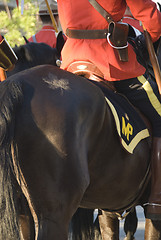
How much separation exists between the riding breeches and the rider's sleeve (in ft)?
1.38

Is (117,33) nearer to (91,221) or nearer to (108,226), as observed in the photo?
(91,221)

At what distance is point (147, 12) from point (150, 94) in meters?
0.66

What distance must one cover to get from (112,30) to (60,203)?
5.10 feet

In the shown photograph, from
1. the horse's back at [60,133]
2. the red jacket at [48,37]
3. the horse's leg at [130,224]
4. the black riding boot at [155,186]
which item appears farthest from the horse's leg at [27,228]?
the red jacket at [48,37]

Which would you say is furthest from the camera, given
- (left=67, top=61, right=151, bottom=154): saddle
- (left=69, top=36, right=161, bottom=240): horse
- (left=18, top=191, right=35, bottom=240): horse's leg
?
(left=69, top=36, right=161, bottom=240): horse

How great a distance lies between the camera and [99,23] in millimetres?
3883

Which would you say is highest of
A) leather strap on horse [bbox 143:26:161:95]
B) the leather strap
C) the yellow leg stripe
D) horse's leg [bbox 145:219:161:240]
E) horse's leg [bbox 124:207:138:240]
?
the leather strap

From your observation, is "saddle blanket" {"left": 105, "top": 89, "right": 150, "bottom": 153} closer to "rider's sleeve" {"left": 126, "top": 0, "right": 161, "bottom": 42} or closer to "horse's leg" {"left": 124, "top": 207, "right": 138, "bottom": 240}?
"rider's sleeve" {"left": 126, "top": 0, "right": 161, "bottom": 42}

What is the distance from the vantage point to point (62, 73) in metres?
3.17

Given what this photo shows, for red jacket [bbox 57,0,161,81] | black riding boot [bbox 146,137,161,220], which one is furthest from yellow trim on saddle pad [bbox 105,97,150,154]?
red jacket [bbox 57,0,161,81]

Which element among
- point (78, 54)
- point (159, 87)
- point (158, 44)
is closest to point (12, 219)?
point (78, 54)

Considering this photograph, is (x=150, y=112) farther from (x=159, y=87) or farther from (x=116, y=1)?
(x=116, y=1)

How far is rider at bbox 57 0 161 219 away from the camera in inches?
152

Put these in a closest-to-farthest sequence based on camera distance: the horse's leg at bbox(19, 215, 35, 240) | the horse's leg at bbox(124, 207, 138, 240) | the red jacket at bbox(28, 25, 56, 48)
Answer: the horse's leg at bbox(19, 215, 35, 240) → the horse's leg at bbox(124, 207, 138, 240) → the red jacket at bbox(28, 25, 56, 48)
